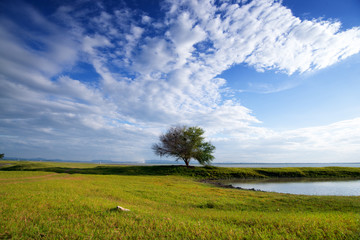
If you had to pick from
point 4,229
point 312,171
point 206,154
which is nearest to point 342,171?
point 312,171

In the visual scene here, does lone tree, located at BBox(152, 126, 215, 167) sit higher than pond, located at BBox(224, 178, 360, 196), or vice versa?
lone tree, located at BBox(152, 126, 215, 167)

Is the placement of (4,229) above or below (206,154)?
below

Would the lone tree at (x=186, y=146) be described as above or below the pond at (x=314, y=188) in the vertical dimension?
above

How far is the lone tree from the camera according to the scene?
55500mm

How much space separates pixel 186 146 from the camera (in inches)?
2173

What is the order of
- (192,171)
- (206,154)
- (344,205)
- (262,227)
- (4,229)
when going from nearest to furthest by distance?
(4,229)
(262,227)
(344,205)
(192,171)
(206,154)

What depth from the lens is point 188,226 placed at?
6.62 metres

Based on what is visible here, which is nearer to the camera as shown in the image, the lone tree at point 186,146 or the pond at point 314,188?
the pond at point 314,188

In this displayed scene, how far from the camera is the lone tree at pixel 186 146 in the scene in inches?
2185

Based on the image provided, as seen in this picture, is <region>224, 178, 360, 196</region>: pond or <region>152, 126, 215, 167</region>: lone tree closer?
<region>224, 178, 360, 196</region>: pond

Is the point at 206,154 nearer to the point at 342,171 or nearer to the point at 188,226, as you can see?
the point at 342,171

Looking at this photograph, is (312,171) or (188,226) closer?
(188,226)

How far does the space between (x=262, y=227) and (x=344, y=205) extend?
11.6 metres

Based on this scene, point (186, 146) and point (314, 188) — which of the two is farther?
point (186, 146)
